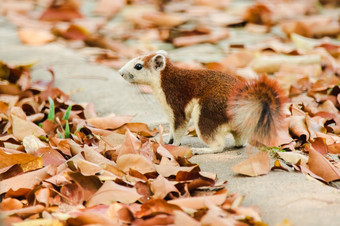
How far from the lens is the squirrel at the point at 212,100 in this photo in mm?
2980

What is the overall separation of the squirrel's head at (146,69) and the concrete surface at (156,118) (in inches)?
16.8

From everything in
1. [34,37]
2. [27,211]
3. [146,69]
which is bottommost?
[27,211]

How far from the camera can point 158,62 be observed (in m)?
3.54

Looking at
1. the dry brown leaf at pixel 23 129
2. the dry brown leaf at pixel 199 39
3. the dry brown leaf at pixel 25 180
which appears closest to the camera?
the dry brown leaf at pixel 25 180

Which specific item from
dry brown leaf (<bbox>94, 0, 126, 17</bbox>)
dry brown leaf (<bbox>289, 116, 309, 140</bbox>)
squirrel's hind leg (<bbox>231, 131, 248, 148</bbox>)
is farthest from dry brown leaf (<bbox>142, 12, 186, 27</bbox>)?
squirrel's hind leg (<bbox>231, 131, 248, 148</bbox>)

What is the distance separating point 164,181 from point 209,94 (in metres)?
0.81

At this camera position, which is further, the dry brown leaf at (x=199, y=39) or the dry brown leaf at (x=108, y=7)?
the dry brown leaf at (x=108, y=7)

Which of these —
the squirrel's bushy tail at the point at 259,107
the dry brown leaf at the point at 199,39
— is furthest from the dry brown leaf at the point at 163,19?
the squirrel's bushy tail at the point at 259,107

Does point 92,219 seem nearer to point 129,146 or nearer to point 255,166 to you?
point 129,146

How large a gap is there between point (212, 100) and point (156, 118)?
1.12 metres

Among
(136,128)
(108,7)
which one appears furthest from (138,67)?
(108,7)

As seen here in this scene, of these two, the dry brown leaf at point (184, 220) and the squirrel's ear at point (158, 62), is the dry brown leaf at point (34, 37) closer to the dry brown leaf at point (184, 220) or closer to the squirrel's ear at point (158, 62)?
the squirrel's ear at point (158, 62)

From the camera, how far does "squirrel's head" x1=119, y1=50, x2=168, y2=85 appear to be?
3.53 metres

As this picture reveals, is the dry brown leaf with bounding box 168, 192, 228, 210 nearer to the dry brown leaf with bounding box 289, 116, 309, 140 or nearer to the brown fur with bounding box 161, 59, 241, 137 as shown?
the brown fur with bounding box 161, 59, 241, 137
